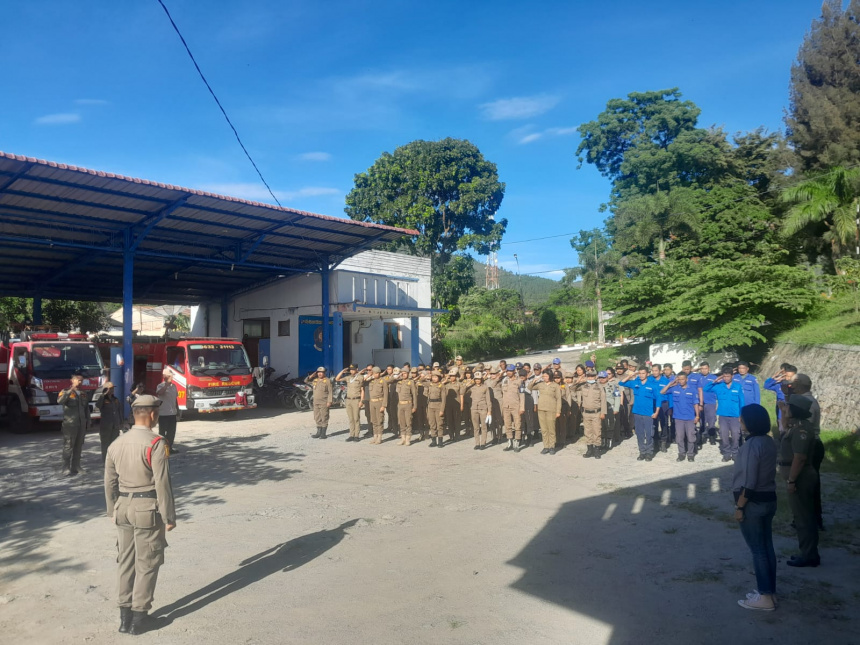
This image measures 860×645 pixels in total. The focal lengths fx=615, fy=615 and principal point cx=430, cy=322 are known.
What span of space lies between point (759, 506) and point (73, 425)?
31.3ft

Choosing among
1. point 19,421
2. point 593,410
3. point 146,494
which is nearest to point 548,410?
point 593,410

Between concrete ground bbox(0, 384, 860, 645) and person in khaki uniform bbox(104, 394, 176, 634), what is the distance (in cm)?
26

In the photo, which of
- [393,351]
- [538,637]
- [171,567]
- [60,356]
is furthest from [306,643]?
[393,351]

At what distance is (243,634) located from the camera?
436 centimetres

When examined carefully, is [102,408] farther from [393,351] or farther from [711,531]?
[393,351]

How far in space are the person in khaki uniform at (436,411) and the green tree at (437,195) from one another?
2560cm

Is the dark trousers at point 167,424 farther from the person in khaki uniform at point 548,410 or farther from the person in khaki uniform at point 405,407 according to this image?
the person in khaki uniform at point 548,410

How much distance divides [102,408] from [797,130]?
23962 millimetres

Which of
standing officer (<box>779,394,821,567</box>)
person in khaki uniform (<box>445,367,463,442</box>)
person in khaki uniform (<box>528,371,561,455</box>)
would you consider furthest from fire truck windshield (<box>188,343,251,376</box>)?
standing officer (<box>779,394,821,567</box>)

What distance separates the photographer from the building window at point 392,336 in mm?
26578

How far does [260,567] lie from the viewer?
5734 mm

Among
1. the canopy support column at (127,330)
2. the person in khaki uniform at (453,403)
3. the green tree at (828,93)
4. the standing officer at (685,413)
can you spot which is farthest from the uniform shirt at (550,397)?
the green tree at (828,93)

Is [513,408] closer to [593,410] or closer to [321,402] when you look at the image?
[593,410]

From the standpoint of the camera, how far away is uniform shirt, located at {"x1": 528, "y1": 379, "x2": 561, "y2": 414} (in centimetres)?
1136
